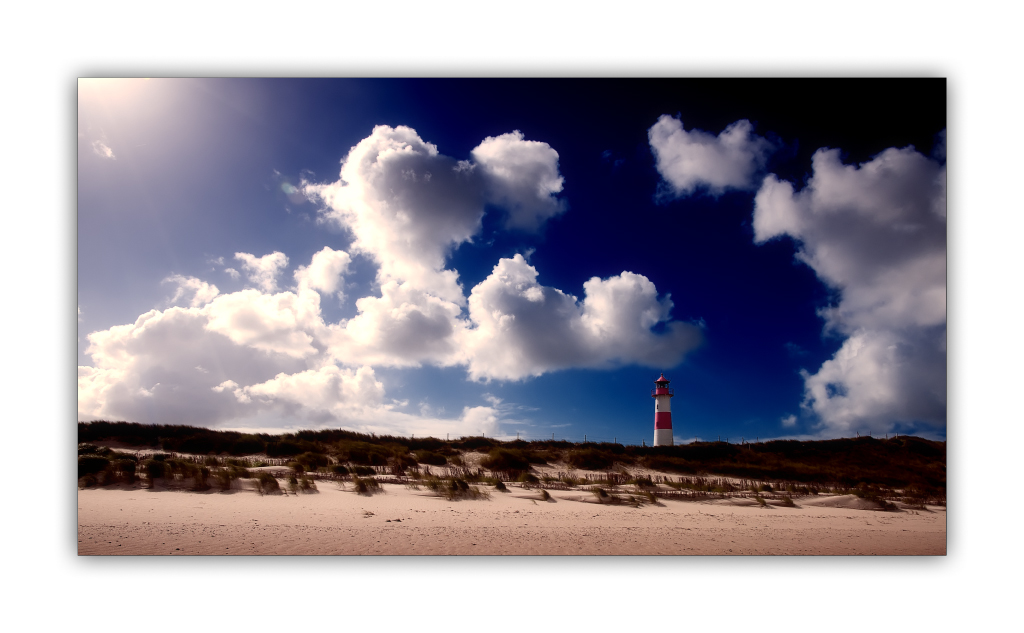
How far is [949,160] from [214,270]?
8.26 metres

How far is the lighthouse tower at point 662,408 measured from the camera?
4809mm

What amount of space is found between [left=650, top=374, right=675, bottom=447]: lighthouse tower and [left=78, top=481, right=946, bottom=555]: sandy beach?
0.99 m

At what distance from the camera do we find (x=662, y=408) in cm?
501

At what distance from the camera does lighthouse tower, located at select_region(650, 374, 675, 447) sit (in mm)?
4809

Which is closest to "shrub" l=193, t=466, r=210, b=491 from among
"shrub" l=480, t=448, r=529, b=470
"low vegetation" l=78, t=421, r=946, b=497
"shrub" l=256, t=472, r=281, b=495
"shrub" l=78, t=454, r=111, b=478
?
"low vegetation" l=78, t=421, r=946, b=497

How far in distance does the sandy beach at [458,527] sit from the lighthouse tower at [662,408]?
3.24 ft

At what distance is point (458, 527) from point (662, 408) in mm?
3027

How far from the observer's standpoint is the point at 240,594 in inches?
138

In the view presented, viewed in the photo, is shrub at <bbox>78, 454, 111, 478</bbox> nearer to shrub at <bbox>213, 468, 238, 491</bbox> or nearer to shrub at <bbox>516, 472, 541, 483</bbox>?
shrub at <bbox>213, 468, 238, 491</bbox>

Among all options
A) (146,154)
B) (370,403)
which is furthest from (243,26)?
(370,403)

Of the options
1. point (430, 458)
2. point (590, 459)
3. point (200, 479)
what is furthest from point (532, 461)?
point (200, 479)

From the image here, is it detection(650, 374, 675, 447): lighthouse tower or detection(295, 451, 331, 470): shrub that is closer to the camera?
detection(650, 374, 675, 447): lighthouse tower

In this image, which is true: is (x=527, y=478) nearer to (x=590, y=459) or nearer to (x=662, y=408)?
(x=590, y=459)

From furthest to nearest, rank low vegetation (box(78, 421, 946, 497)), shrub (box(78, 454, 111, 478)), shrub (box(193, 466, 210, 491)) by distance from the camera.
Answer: shrub (box(193, 466, 210, 491)), low vegetation (box(78, 421, 946, 497)), shrub (box(78, 454, 111, 478))
